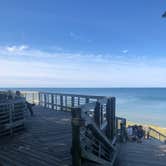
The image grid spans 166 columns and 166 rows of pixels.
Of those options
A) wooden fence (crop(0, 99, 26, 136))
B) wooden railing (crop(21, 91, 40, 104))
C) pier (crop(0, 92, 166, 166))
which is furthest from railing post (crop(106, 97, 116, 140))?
wooden railing (crop(21, 91, 40, 104))

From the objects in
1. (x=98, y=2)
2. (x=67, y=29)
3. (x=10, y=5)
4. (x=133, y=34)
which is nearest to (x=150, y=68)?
(x=133, y=34)

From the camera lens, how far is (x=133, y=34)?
71.3ft

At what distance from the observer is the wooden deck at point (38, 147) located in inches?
144

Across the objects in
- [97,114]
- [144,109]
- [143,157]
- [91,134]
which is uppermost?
[97,114]

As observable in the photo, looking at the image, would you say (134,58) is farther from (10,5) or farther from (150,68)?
(10,5)

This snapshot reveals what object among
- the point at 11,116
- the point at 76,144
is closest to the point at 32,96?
the point at 11,116

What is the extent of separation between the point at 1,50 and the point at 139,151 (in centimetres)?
1213

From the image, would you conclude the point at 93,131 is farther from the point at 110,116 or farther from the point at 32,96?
the point at 32,96

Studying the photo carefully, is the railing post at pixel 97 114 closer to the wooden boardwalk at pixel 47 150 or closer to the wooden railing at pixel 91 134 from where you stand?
the wooden railing at pixel 91 134

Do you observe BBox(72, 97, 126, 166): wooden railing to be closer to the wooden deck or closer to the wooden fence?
the wooden deck

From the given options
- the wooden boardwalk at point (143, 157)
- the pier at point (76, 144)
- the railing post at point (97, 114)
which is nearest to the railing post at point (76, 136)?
the pier at point (76, 144)

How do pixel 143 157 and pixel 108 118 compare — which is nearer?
pixel 143 157

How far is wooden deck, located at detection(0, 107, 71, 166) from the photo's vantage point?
3658 mm

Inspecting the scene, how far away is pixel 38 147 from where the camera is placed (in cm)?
443
